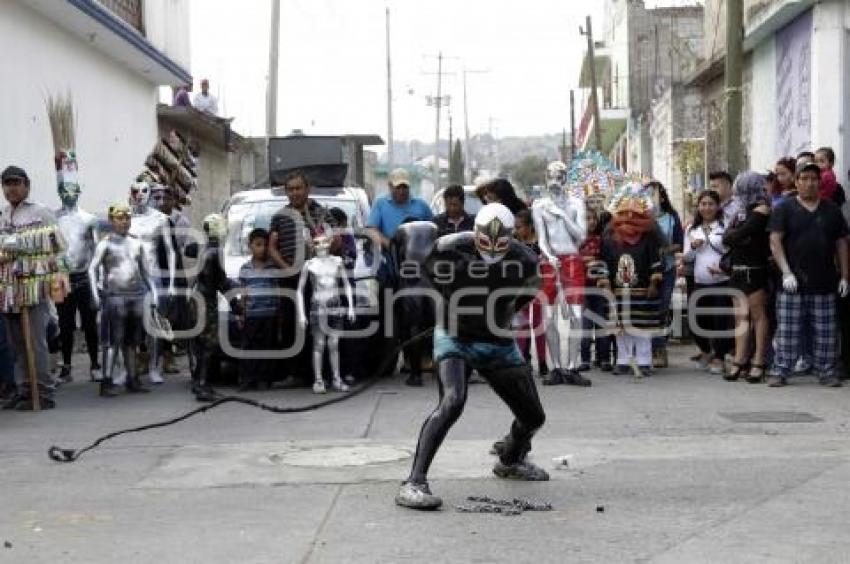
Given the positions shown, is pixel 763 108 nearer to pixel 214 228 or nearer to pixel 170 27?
pixel 214 228

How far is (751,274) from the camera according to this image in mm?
11828

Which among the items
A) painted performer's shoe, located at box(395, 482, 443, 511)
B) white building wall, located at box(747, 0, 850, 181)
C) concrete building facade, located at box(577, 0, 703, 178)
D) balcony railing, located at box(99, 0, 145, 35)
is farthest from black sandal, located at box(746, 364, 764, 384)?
concrete building facade, located at box(577, 0, 703, 178)

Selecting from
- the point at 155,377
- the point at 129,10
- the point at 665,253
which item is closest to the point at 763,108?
the point at 665,253

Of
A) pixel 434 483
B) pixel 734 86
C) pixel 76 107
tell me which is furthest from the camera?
pixel 76 107

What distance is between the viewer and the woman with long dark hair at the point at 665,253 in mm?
12734

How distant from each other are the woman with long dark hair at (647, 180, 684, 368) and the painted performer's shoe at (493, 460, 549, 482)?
5389 millimetres

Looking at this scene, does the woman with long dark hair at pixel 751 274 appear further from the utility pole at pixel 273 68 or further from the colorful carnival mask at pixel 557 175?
the utility pole at pixel 273 68

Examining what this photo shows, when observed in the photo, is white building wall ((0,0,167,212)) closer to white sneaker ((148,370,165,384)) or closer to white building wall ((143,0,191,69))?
white building wall ((143,0,191,69))

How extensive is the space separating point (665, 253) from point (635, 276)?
458 mm

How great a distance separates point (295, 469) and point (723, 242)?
224 inches

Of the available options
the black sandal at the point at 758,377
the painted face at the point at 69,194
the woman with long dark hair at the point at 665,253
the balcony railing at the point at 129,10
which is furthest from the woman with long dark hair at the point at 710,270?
the balcony railing at the point at 129,10

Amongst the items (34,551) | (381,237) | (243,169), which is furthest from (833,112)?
(243,169)

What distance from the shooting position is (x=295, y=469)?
7.98 m

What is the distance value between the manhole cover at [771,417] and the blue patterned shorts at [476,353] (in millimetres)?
3120
